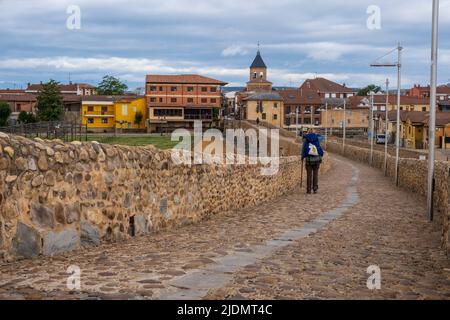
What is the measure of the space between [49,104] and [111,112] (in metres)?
11.1

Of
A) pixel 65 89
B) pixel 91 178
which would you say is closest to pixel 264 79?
pixel 65 89

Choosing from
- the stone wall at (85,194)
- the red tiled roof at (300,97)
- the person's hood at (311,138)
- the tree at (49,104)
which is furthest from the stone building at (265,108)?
the stone wall at (85,194)

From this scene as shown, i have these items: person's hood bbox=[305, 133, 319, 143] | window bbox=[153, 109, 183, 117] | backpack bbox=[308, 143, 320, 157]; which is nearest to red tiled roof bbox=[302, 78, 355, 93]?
window bbox=[153, 109, 183, 117]

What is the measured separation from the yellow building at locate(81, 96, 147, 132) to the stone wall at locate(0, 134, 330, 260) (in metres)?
88.4

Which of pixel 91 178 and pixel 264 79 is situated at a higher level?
pixel 264 79

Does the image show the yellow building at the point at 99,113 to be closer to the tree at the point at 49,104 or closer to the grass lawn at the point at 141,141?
the tree at the point at 49,104

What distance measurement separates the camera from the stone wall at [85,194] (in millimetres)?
7055

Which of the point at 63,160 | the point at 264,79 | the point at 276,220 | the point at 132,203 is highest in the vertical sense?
the point at 264,79

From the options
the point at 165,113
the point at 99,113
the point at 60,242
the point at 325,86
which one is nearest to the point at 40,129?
the point at 60,242

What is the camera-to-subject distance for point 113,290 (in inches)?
229
